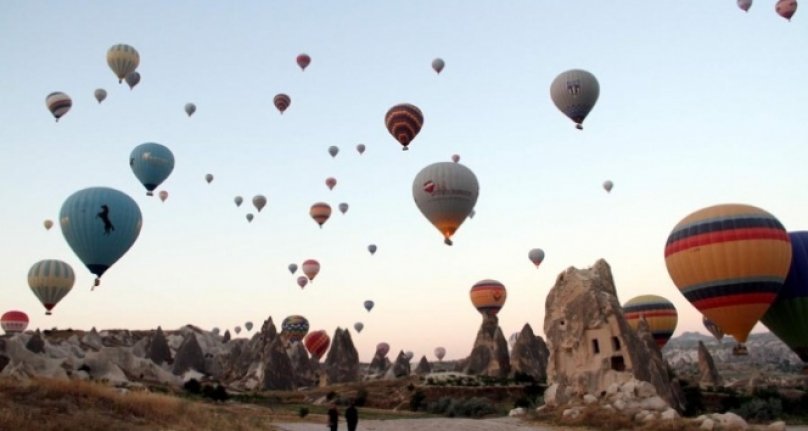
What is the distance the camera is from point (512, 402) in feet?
139

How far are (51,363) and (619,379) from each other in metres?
32.1

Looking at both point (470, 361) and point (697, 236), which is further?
point (470, 361)

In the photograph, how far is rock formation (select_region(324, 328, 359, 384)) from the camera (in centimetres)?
6700

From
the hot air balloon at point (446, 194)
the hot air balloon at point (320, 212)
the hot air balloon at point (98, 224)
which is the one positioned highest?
the hot air balloon at point (320, 212)

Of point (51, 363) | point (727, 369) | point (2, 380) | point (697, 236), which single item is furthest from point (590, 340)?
point (727, 369)

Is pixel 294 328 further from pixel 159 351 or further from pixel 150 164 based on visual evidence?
pixel 150 164

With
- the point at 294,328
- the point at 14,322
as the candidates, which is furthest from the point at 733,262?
the point at 14,322

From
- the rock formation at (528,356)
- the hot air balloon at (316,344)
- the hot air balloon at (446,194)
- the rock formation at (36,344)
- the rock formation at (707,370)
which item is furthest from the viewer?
the hot air balloon at (316,344)

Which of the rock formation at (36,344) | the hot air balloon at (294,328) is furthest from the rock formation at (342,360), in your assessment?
the rock formation at (36,344)

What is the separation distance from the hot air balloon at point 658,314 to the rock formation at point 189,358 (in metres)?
50.2

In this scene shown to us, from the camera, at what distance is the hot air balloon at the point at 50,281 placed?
4716 centimetres

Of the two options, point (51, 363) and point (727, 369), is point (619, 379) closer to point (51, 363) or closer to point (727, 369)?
point (51, 363)

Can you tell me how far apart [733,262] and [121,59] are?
3918cm

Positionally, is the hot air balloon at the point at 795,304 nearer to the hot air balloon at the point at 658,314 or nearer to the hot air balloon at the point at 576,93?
the hot air balloon at the point at 576,93
